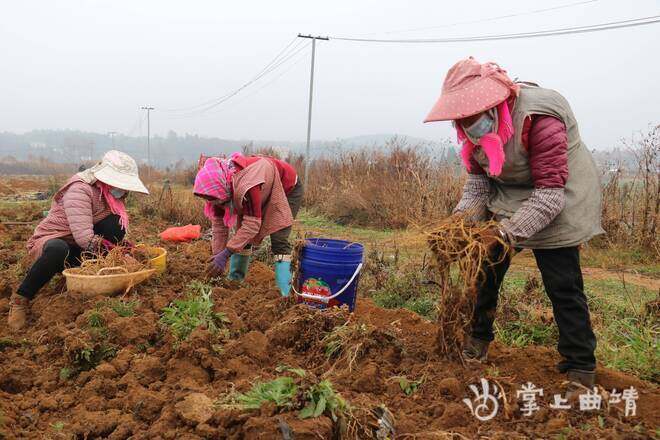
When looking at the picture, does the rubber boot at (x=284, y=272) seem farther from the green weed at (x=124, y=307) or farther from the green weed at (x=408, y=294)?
the green weed at (x=124, y=307)

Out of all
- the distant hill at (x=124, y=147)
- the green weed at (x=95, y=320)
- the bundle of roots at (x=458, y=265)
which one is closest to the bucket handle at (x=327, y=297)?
the bundle of roots at (x=458, y=265)

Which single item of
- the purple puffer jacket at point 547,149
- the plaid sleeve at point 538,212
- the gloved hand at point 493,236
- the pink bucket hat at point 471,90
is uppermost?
the pink bucket hat at point 471,90

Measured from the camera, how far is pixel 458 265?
2641mm

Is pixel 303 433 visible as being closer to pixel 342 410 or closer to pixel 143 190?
pixel 342 410

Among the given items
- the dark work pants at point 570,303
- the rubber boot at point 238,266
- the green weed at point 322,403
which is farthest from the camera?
the rubber boot at point 238,266

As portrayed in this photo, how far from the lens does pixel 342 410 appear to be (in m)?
2.01

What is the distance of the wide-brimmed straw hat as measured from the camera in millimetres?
3854

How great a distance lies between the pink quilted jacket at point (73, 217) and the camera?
149 inches

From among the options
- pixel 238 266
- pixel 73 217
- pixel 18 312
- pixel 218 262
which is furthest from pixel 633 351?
pixel 18 312

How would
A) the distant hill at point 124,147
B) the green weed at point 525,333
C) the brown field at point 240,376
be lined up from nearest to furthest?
1. the brown field at point 240,376
2. the green weed at point 525,333
3. the distant hill at point 124,147

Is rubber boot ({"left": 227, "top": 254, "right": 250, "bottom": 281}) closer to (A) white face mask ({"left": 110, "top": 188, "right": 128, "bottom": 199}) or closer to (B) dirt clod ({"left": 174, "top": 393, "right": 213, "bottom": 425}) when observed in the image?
(A) white face mask ({"left": 110, "top": 188, "right": 128, "bottom": 199})

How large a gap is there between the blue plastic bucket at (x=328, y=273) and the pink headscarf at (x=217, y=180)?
0.68 metres

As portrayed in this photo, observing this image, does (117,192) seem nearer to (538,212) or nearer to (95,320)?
(95,320)

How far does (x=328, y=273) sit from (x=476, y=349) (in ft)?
3.59
